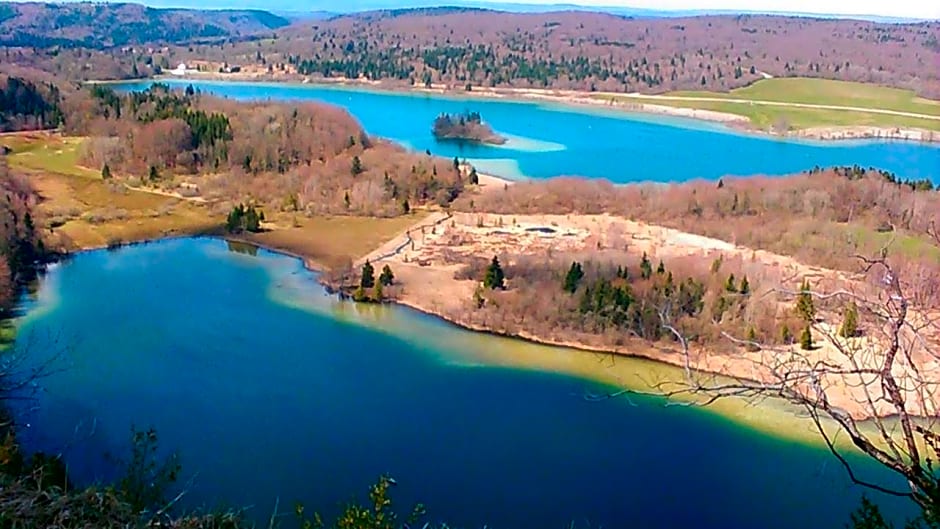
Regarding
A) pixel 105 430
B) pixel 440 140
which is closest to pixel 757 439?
pixel 105 430

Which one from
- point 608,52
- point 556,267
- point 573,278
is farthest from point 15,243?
point 608,52

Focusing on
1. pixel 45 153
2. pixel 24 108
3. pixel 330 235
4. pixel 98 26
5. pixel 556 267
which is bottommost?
pixel 330 235

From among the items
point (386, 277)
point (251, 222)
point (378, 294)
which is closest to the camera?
point (378, 294)

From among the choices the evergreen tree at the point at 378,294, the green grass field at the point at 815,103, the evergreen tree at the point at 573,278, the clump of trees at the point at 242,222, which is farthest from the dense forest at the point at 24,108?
the green grass field at the point at 815,103

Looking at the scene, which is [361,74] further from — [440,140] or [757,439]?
[757,439]

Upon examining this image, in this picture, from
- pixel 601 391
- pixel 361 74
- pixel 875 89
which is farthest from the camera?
pixel 361 74

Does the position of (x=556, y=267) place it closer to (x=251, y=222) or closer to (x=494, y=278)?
(x=494, y=278)
